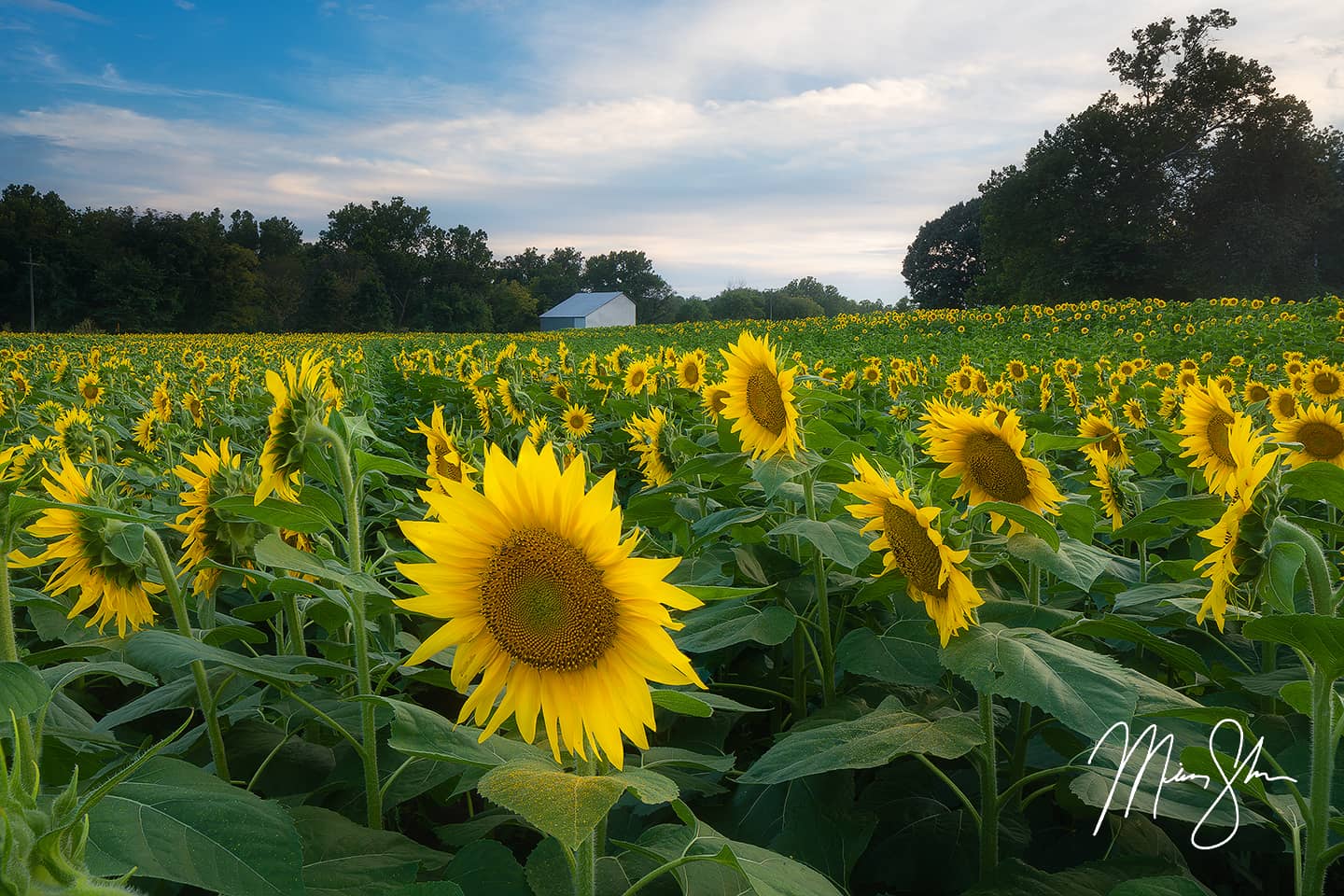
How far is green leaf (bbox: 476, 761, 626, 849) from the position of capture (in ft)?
3.28

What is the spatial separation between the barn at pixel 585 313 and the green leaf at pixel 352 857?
8742cm

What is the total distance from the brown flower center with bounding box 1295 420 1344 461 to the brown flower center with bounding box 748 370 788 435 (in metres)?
1.74

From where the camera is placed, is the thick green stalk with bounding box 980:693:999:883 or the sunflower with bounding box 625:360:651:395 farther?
the sunflower with bounding box 625:360:651:395

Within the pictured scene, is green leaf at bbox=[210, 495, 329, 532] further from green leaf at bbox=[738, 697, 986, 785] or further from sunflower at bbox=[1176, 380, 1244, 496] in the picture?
sunflower at bbox=[1176, 380, 1244, 496]

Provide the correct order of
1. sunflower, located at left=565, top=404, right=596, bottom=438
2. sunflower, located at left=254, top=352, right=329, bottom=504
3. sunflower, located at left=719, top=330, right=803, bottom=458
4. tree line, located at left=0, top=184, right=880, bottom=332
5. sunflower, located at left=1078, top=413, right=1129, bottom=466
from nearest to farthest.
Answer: sunflower, located at left=254, top=352, right=329, bottom=504, sunflower, located at left=719, top=330, right=803, bottom=458, sunflower, located at left=1078, top=413, right=1129, bottom=466, sunflower, located at left=565, top=404, right=596, bottom=438, tree line, located at left=0, top=184, right=880, bottom=332

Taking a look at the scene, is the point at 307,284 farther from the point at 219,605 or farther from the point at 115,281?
the point at 219,605

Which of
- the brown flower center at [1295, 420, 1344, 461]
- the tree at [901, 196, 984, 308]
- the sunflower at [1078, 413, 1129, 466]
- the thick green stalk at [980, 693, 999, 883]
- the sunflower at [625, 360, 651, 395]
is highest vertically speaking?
the tree at [901, 196, 984, 308]

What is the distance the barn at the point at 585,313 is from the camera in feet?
294

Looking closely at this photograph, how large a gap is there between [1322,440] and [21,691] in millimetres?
3456

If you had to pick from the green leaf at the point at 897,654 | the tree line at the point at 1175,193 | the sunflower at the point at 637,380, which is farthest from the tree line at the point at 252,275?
the green leaf at the point at 897,654

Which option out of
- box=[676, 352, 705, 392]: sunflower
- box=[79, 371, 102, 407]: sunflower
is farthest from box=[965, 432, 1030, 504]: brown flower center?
box=[79, 371, 102, 407]: sunflower

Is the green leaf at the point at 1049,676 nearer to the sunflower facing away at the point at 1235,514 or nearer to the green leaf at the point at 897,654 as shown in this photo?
the green leaf at the point at 897,654

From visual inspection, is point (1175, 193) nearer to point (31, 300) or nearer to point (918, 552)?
point (918, 552)

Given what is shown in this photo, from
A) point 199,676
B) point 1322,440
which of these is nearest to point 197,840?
point 199,676
